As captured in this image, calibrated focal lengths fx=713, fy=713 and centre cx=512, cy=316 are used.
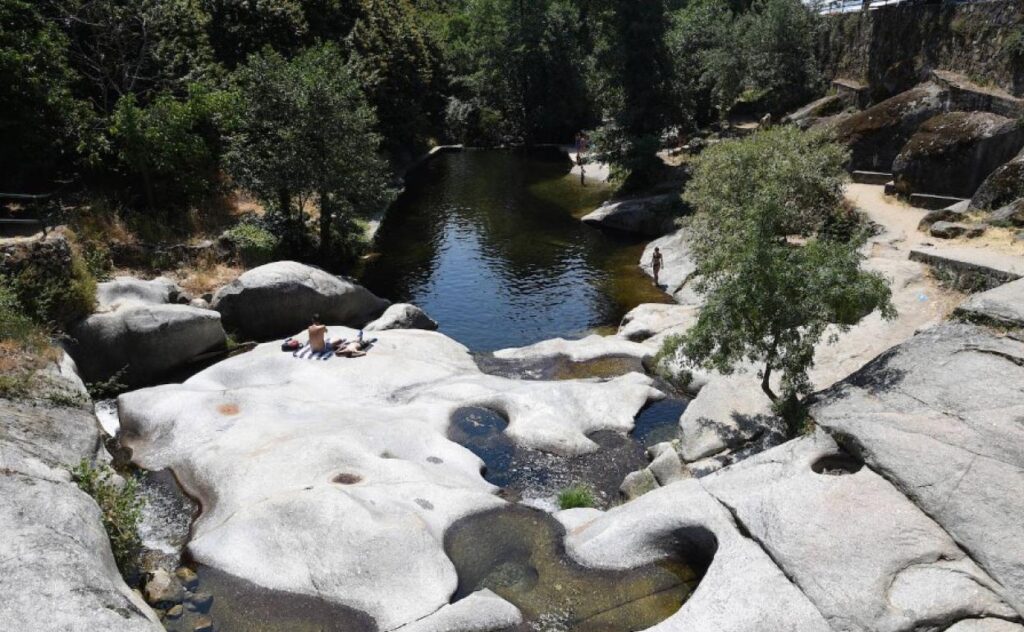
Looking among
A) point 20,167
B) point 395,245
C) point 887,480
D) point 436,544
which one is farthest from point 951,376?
point 20,167

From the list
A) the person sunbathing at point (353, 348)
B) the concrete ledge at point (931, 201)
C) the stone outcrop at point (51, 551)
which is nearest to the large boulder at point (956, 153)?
the concrete ledge at point (931, 201)

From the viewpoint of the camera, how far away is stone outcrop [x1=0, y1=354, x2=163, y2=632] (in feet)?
31.0

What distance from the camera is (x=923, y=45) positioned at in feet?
138

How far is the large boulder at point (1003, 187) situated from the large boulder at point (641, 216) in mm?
15348

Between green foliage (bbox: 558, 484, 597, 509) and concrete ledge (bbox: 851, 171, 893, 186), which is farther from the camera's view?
concrete ledge (bbox: 851, 171, 893, 186)

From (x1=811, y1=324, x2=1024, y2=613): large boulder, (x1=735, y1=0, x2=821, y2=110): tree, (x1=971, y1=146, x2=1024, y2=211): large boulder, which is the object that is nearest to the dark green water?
(x1=971, y1=146, x2=1024, y2=211): large boulder

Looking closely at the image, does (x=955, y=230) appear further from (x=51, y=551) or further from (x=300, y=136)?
(x=51, y=551)

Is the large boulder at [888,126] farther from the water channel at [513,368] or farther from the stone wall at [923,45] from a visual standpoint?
the water channel at [513,368]

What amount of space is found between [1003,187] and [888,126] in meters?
10.8

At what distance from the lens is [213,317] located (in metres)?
24.5

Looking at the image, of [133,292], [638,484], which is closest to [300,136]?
[133,292]

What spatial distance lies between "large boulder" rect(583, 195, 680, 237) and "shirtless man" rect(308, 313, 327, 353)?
23.0 meters

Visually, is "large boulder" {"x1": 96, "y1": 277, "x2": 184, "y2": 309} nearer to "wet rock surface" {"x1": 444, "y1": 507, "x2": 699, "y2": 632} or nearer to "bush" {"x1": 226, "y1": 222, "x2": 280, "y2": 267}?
"bush" {"x1": 226, "y1": 222, "x2": 280, "y2": 267}

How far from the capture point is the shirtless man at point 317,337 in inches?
885
